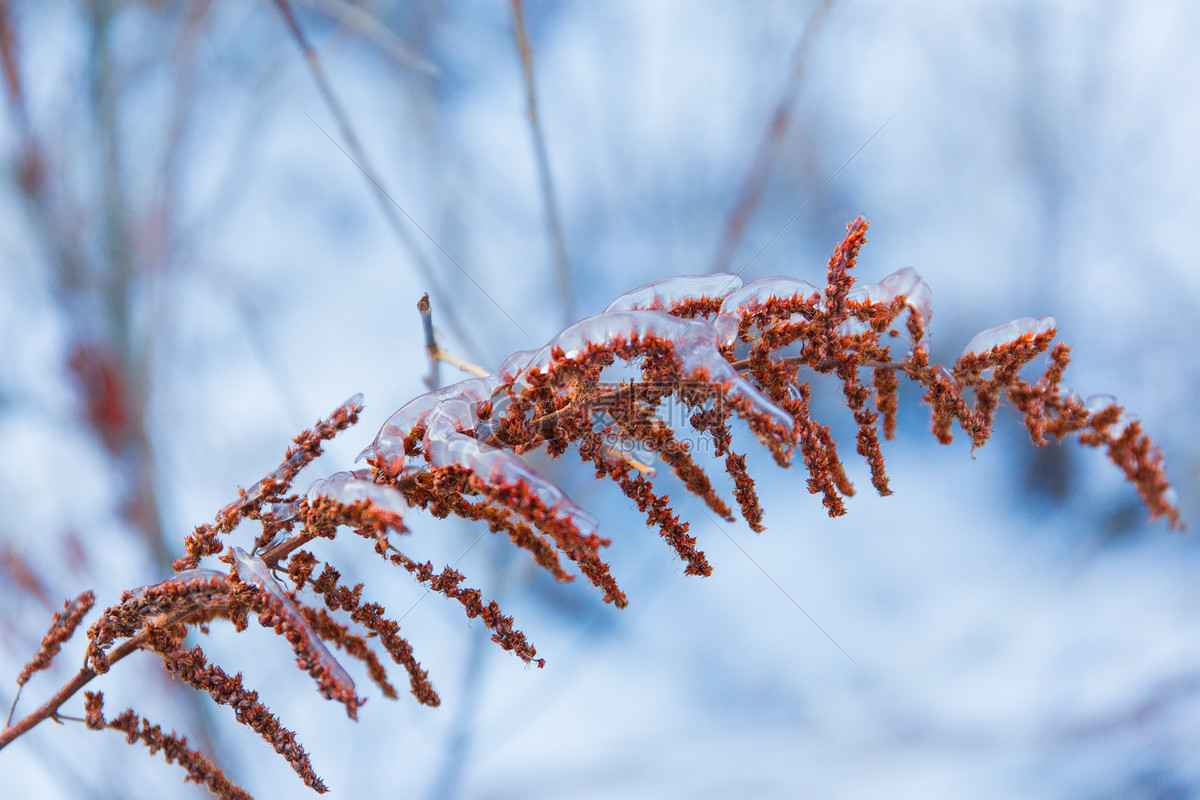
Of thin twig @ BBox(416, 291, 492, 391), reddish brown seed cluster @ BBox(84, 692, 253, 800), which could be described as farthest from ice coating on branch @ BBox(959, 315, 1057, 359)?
reddish brown seed cluster @ BBox(84, 692, 253, 800)

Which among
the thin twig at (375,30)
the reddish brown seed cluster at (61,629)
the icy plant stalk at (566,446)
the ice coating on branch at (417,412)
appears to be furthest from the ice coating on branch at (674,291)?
the thin twig at (375,30)

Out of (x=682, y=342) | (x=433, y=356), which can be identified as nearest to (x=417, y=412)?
(x=682, y=342)

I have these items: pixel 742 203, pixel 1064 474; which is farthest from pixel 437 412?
pixel 1064 474

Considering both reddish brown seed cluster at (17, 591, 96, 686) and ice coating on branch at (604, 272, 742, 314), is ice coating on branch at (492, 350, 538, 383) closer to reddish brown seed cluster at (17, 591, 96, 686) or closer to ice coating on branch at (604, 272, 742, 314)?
ice coating on branch at (604, 272, 742, 314)

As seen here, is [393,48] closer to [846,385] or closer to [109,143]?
[109,143]

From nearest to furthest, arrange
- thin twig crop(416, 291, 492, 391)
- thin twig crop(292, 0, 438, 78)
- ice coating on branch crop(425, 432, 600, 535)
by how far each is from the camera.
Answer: ice coating on branch crop(425, 432, 600, 535)
thin twig crop(416, 291, 492, 391)
thin twig crop(292, 0, 438, 78)

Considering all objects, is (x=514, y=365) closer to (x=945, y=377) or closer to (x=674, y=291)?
(x=674, y=291)

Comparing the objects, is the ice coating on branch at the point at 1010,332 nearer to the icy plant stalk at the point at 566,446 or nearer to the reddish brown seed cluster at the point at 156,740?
the icy plant stalk at the point at 566,446

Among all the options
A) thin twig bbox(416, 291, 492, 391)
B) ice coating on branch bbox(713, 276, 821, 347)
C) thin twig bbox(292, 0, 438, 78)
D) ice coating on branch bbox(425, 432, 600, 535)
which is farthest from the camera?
thin twig bbox(292, 0, 438, 78)

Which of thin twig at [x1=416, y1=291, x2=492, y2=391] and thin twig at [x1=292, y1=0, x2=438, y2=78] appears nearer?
thin twig at [x1=416, y1=291, x2=492, y2=391]
